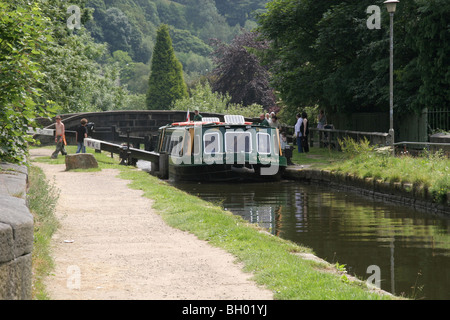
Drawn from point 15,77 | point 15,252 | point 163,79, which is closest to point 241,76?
point 163,79

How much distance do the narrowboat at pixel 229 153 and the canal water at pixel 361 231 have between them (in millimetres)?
2542

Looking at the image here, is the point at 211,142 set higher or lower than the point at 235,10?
lower

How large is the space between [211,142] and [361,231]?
11883mm

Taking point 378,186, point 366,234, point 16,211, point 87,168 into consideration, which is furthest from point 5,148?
point 87,168

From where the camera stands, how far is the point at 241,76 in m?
58.3

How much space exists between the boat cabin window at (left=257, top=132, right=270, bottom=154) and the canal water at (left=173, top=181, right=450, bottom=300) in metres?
3.15

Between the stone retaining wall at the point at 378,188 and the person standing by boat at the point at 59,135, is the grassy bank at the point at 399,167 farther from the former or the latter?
the person standing by boat at the point at 59,135

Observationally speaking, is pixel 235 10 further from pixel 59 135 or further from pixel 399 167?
pixel 399 167

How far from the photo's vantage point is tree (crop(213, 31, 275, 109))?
5612 centimetres

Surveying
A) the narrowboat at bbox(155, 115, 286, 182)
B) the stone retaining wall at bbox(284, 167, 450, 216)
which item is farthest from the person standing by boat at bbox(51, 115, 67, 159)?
the stone retaining wall at bbox(284, 167, 450, 216)

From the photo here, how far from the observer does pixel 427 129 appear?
25250 mm

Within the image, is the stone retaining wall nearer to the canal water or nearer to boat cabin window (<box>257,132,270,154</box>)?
the canal water
